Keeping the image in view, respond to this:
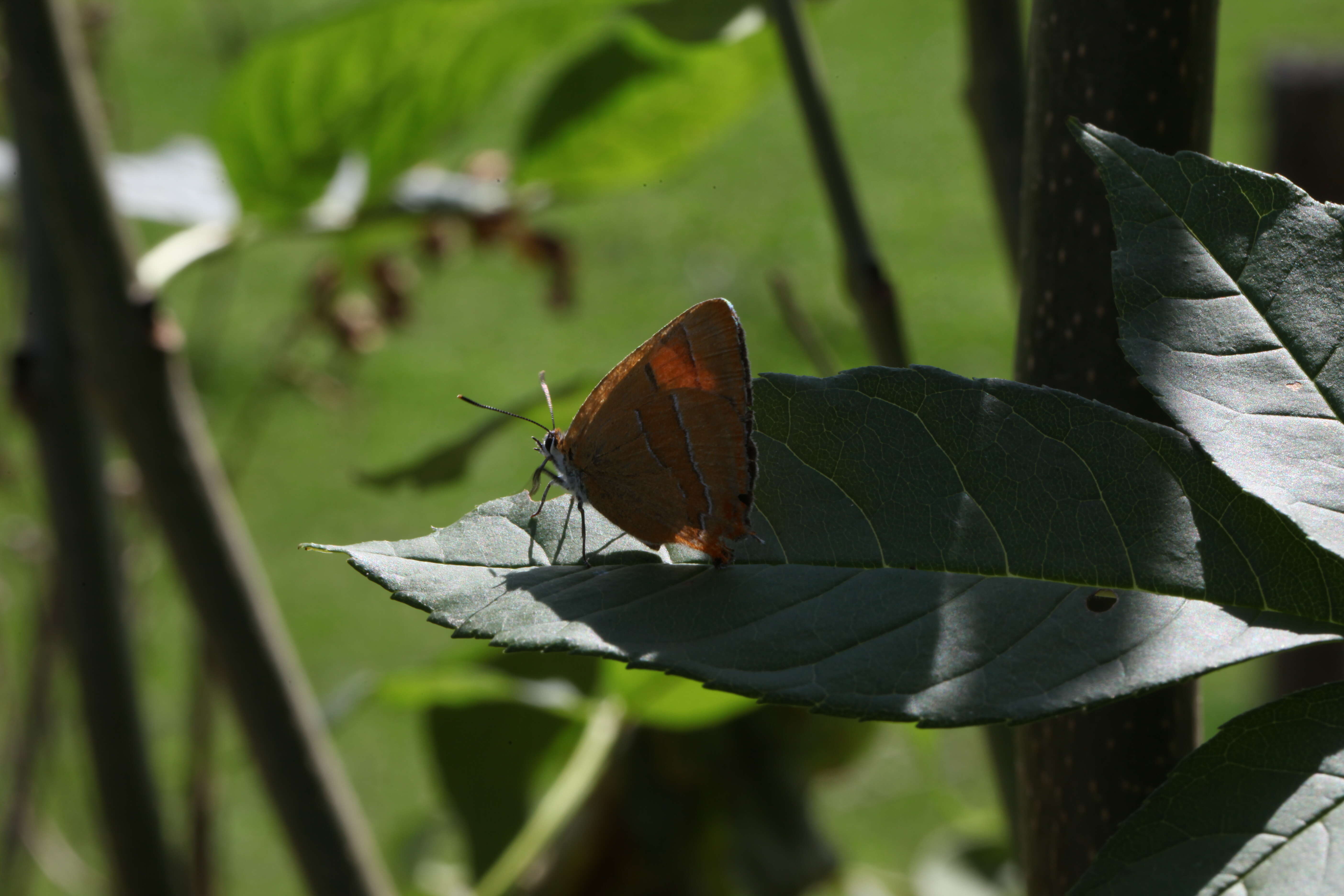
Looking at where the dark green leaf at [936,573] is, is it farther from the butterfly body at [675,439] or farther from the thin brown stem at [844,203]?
the thin brown stem at [844,203]

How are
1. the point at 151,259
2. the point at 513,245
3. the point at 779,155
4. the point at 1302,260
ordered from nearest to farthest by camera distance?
the point at 1302,260, the point at 151,259, the point at 513,245, the point at 779,155

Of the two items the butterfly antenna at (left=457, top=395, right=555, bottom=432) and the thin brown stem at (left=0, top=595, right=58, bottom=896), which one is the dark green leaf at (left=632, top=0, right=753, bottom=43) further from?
the thin brown stem at (left=0, top=595, right=58, bottom=896)

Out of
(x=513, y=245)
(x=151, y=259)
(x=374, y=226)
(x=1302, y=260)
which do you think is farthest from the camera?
(x=513, y=245)

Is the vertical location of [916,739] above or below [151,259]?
below

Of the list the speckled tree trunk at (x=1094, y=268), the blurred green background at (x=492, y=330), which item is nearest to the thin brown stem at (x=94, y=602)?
the speckled tree trunk at (x=1094, y=268)

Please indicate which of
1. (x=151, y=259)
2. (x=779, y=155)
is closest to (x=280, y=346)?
(x=151, y=259)

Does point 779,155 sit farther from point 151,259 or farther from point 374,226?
point 151,259

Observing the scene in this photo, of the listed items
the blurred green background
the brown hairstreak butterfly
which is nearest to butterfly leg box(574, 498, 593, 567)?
the brown hairstreak butterfly

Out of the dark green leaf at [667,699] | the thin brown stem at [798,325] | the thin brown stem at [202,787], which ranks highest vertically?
the thin brown stem at [798,325]
